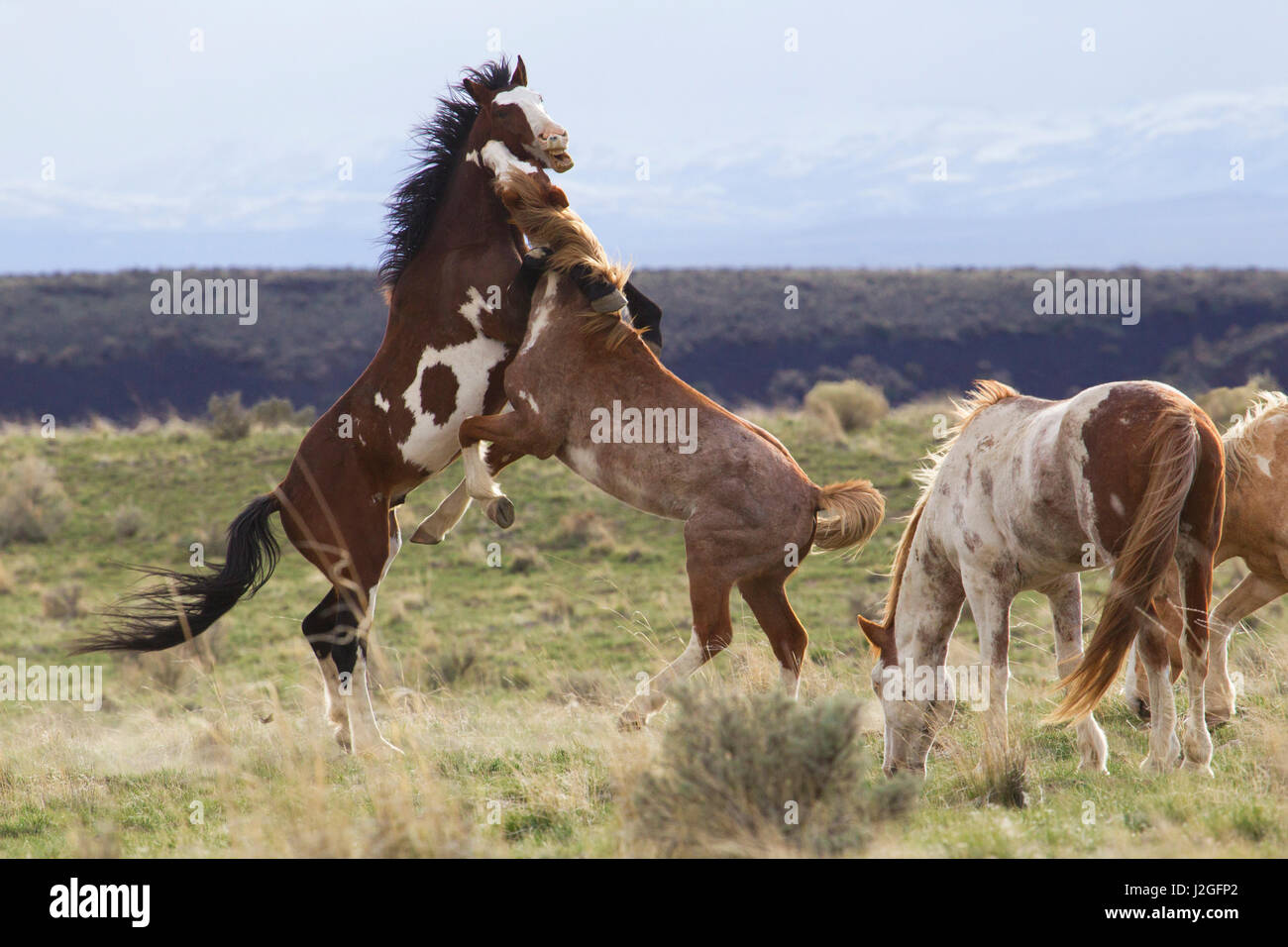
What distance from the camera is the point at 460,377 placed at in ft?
22.8

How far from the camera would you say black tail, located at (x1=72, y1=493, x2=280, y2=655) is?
24.1 feet

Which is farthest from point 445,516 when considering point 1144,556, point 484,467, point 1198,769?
point 1198,769

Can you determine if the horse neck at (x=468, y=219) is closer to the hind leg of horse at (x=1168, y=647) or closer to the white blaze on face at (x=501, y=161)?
the white blaze on face at (x=501, y=161)

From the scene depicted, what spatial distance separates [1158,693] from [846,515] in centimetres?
178

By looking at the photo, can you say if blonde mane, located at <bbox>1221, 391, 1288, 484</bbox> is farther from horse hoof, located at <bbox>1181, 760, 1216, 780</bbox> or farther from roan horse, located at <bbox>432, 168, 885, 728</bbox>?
roan horse, located at <bbox>432, 168, 885, 728</bbox>

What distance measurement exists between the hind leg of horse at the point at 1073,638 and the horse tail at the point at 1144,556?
930mm

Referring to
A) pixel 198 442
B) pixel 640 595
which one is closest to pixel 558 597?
pixel 640 595

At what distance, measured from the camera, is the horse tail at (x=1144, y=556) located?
507cm

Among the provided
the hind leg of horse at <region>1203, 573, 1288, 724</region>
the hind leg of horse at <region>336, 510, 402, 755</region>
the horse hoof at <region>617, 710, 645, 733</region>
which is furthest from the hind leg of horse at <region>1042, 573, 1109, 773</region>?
the hind leg of horse at <region>336, 510, 402, 755</region>

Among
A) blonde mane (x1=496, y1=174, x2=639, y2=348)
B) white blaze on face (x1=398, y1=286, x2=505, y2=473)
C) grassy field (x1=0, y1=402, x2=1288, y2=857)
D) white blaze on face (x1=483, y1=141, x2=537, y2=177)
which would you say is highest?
white blaze on face (x1=483, y1=141, x2=537, y2=177)

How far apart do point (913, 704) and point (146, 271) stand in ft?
235

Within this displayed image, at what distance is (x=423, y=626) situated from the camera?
15.2 meters

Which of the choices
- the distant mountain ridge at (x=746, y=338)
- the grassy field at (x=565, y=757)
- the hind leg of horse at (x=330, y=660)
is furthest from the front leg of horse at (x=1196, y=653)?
the distant mountain ridge at (x=746, y=338)

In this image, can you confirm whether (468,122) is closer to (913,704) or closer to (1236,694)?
(913,704)
